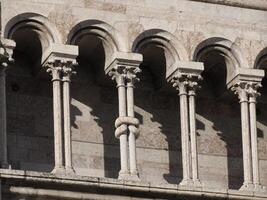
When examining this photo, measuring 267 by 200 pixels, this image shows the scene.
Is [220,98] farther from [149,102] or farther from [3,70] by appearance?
[3,70]

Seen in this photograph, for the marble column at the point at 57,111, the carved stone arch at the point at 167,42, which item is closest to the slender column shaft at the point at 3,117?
the marble column at the point at 57,111

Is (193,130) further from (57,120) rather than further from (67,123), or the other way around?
(57,120)

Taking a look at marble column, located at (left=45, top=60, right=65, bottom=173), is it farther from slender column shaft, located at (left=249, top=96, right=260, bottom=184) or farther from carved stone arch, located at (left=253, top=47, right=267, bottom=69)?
carved stone arch, located at (left=253, top=47, right=267, bottom=69)

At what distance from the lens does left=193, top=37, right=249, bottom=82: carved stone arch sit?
135 ft

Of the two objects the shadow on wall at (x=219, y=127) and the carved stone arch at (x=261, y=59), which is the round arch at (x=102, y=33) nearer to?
the shadow on wall at (x=219, y=127)

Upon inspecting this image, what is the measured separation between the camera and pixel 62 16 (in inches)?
1587

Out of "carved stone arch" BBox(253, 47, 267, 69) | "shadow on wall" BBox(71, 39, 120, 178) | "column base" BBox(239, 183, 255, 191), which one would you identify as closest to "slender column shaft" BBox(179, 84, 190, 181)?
"column base" BBox(239, 183, 255, 191)

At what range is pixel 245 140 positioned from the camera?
41062mm

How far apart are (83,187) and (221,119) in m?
3.46

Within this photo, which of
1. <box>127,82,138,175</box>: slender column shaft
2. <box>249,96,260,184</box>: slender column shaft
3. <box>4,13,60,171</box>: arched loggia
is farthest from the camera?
<box>249,96,260,184</box>: slender column shaft

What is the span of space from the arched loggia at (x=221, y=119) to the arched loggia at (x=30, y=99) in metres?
2.38

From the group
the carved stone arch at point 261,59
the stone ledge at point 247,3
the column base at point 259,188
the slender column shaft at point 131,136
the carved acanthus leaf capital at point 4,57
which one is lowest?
the column base at point 259,188

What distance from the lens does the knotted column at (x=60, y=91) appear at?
39688 mm

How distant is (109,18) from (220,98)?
234 cm
